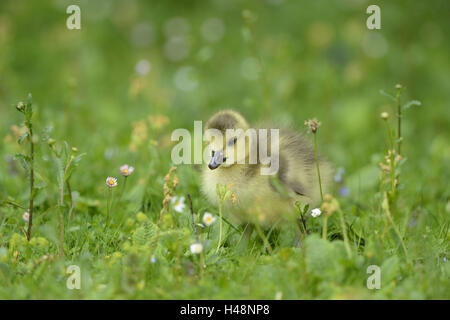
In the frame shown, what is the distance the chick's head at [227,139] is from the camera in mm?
3290

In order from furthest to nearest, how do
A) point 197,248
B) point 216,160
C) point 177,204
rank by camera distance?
point 216,160
point 177,204
point 197,248

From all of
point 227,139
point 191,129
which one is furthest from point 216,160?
point 191,129

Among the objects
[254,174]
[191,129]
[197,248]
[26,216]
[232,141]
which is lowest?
[197,248]

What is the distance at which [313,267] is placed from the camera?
8.75ft

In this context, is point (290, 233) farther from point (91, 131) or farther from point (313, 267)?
point (91, 131)

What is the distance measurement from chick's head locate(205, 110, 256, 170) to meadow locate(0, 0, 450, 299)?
13.6 inches

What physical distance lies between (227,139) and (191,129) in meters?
2.02

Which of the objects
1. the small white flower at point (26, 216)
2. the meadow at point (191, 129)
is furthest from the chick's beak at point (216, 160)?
the small white flower at point (26, 216)

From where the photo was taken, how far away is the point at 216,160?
3234 mm

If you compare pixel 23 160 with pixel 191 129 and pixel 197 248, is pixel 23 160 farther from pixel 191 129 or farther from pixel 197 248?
pixel 191 129

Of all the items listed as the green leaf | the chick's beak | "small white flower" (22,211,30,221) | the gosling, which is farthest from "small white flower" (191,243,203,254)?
"small white flower" (22,211,30,221)

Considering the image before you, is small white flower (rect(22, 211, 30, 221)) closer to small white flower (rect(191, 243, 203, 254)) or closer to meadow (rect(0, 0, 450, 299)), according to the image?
meadow (rect(0, 0, 450, 299))

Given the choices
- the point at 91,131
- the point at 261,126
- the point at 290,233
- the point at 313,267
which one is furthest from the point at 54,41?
the point at 313,267

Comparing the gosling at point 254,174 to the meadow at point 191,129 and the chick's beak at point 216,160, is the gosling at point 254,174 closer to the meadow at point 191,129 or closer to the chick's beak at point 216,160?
the chick's beak at point 216,160
